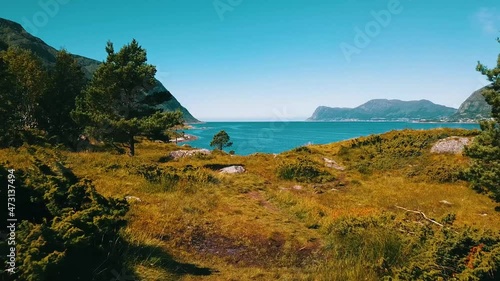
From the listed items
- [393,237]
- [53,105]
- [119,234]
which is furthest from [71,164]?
[53,105]

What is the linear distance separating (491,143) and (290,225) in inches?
590

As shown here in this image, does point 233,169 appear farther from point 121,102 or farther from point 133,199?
point 121,102

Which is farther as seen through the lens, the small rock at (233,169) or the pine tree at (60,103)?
the pine tree at (60,103)

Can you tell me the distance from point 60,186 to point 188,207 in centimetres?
Answer: 551

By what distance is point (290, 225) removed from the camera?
11609 mm

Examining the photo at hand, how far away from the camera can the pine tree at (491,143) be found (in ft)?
59.5

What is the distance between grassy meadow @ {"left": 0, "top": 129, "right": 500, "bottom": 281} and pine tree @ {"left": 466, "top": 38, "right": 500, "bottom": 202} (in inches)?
64.4

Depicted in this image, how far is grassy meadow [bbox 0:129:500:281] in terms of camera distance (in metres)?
6.31

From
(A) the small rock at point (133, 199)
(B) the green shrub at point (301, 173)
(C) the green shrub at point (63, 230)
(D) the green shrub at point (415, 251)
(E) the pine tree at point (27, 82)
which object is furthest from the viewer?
(E) the pine tree at point (27, 82)

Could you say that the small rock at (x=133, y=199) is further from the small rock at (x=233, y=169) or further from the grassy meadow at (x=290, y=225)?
the small rock at (x=233, y=169)

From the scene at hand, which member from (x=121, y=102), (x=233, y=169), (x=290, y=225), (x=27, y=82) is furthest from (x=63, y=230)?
(x=27, y=82)

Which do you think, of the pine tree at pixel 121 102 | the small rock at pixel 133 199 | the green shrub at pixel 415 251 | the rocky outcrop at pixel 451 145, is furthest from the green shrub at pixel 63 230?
the rocky outcrop at pixel 451 145

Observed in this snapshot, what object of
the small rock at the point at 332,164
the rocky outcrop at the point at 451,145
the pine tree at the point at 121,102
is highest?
the pine tree at the point at 121,102

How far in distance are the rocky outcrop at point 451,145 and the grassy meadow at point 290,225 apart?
13.0ft
